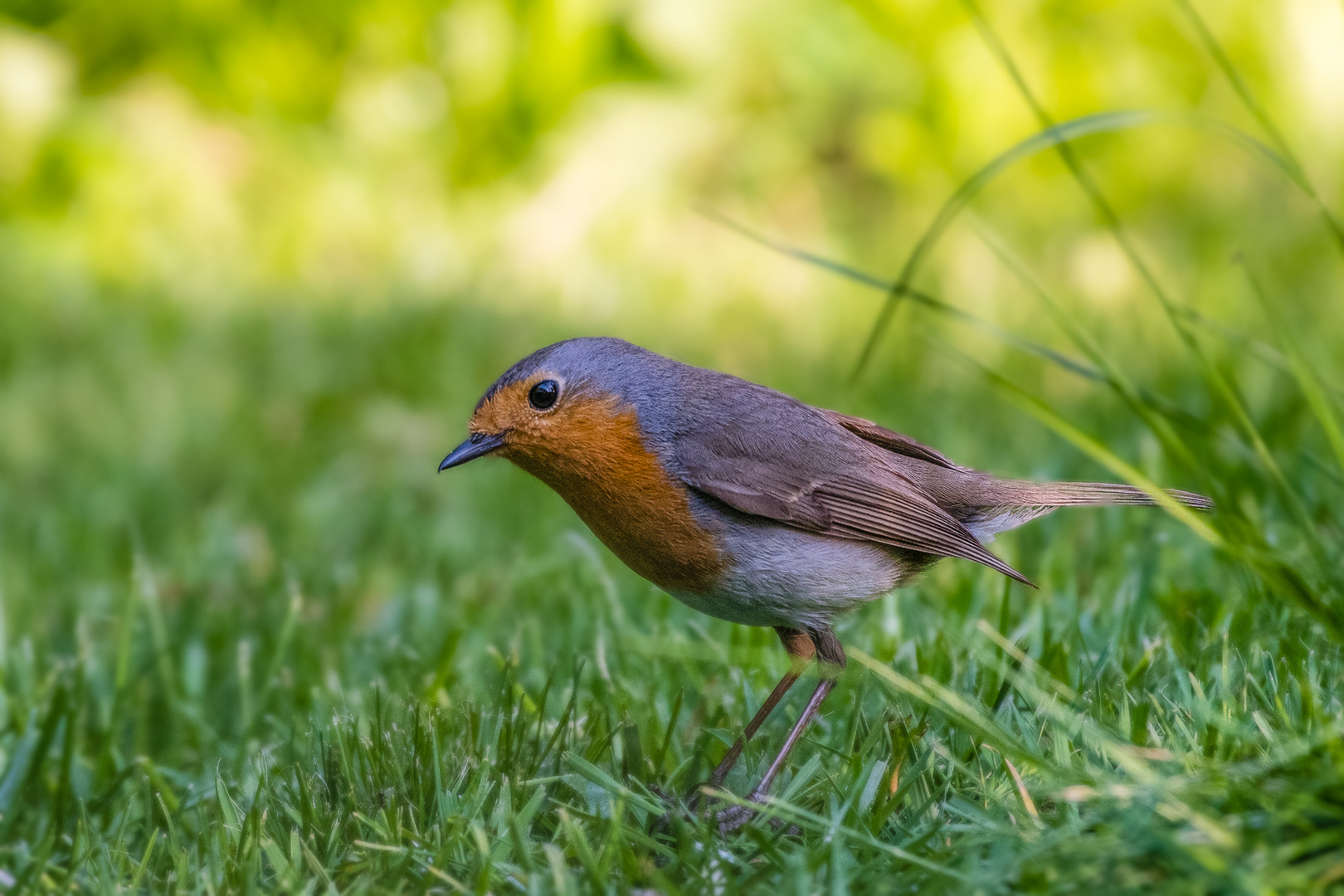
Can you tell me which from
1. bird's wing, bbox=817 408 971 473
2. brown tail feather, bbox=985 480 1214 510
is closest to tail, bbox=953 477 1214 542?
brown tail feather, bbox=985 480 1214 510

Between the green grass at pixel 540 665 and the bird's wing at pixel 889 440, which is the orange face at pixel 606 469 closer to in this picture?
the green grass at pixel 540 665

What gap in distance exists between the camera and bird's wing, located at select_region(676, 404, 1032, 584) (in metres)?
2.98

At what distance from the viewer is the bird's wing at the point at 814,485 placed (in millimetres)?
2984

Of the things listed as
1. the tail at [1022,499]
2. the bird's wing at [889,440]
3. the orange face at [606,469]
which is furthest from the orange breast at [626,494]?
the tail at [1022,499]

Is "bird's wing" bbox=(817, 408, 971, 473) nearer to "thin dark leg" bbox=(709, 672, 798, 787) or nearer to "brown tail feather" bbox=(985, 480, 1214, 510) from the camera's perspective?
"brown tail feather" bbox=(985, 480, 1214, 510)

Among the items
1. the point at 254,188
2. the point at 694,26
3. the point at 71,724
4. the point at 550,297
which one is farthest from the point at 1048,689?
the point at 254,188

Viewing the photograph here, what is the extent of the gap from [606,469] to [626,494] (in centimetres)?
7

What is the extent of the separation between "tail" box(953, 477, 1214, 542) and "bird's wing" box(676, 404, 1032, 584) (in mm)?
184

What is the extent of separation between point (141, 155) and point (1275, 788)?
23.5 ft

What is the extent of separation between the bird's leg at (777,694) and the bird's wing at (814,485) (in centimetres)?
29

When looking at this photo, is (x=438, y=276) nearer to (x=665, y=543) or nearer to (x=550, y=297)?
(x=550, y=297)

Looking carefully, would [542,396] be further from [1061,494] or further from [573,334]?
[573,334]

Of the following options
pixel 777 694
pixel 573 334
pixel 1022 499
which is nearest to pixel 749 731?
pixel 777 694

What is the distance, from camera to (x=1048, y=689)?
2828 millimetres
